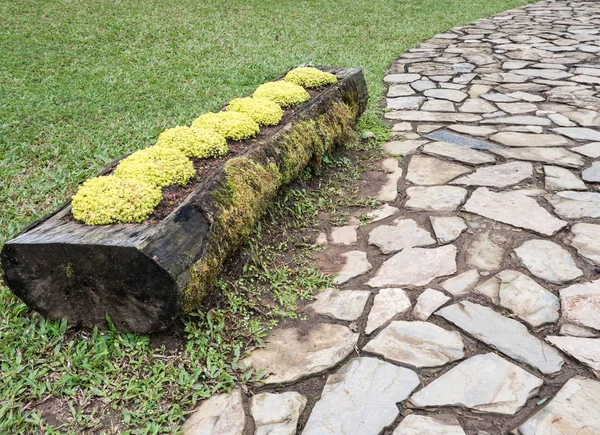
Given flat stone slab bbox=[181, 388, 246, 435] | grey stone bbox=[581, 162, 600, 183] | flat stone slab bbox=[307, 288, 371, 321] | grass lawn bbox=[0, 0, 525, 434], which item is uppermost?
grass lawn bbox=[0, 0, 525, 434]

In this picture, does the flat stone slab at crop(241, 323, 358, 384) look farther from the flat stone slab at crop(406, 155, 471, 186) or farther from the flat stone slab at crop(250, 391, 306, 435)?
the flat stone slab at crop(406, 155, 471, 186)

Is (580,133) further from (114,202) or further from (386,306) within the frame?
(114,202)

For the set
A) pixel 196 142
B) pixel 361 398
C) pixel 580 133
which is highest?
pixel 196 142

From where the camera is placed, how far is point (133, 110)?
5.34m

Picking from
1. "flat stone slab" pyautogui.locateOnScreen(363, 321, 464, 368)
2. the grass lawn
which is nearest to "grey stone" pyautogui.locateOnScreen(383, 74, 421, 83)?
the grass lawn

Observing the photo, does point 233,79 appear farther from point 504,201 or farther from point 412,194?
point 504,201

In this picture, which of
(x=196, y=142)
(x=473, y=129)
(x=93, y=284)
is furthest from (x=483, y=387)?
(x=473, y=129)

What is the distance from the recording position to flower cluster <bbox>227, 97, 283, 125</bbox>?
3.73 meters

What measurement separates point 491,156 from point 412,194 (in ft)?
3.19

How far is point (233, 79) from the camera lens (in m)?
6.32

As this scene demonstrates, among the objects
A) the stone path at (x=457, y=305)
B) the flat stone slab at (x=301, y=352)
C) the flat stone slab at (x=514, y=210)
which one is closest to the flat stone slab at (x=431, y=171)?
the stone path at (x=457, y=305)

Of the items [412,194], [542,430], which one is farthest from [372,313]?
[412,194]

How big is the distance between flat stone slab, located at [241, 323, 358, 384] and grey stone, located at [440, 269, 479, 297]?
0.61m

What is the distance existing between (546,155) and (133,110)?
151 inches
